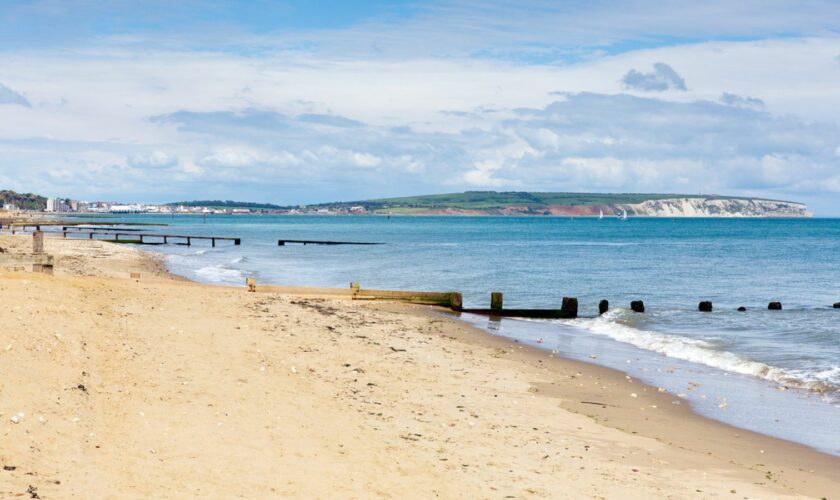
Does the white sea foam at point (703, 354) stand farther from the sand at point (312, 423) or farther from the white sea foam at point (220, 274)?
the white sea foam at point (220, 274)

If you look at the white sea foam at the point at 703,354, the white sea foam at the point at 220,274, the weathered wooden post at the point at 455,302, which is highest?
the weathered wooden post at the point at 455,302

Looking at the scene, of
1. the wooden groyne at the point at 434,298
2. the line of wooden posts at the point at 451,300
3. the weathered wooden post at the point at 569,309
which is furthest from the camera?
the weathered wooden post at the point at 569,309

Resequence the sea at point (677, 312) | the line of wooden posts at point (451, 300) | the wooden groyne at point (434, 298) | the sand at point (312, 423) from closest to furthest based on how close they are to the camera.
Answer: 1. the sand at point (312, 423)
2. the sea at point (677, 312)
3. the wooden groyne at point (434, 298)
4. the line of wooden posts at point (451, 300)

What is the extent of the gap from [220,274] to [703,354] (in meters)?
33.1

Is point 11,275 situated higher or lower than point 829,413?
higher

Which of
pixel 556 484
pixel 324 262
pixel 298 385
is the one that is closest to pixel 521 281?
pixel 324 262

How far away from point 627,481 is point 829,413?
747 centimetres

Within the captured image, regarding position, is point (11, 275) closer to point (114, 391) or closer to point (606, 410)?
point (114, 391)

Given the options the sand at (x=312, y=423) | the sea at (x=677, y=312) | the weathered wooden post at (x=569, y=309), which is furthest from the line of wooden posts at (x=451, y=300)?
the sand at (x=312, y=423)

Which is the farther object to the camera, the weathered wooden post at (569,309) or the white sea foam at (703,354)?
the weathered wooden post at (569,309)

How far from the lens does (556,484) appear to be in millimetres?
10125

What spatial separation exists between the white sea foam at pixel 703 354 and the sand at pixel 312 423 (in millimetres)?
3836

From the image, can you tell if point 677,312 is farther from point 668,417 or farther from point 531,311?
point 668,417

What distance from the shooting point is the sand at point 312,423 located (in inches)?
363
